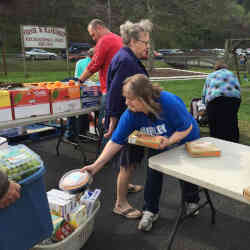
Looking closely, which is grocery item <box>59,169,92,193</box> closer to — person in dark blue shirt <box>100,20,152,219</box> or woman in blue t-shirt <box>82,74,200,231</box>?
woman in blue t-shirt <box>82,74,200,231</box>

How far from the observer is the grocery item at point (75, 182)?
6.10ft

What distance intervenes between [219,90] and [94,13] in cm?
2346

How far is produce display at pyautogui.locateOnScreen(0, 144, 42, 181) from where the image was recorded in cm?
147

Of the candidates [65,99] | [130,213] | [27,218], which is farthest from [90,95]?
[27,218]

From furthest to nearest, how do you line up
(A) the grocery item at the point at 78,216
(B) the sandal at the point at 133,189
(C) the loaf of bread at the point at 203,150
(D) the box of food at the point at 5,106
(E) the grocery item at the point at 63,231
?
(B) the sandal at the point at 133,189
(D) the box of food at the point at 5,106
(A) the grocery item at the point at 78,216
(E) the grocery item at the point at 63,231
(C) the loaf of bread at the point at 203,150

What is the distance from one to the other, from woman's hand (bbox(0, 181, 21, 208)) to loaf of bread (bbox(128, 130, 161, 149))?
82 centimetres

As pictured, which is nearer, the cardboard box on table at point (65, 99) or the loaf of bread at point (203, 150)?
the loaf of bread at point (203, 150)

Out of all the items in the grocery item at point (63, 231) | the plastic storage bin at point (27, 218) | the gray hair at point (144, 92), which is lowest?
the grocery item at point (63, 231)

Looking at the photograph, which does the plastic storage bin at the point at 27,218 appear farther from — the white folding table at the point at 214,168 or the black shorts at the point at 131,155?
the black shorts at the point at 131,155

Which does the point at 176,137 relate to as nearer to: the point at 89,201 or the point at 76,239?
the point at 89,201

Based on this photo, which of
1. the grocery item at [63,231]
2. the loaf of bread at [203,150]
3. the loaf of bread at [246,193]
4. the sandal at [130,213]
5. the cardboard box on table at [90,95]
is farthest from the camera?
the cardboard box on table at [90,95]

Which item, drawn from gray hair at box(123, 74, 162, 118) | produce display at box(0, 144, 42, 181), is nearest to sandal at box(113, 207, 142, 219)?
gray hair at box(123, 74, 162, 118)

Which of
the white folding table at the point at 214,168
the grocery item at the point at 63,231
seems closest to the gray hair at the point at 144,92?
the white folding table at the point at 214,168

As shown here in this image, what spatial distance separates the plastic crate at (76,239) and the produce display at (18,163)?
2.10 ft
